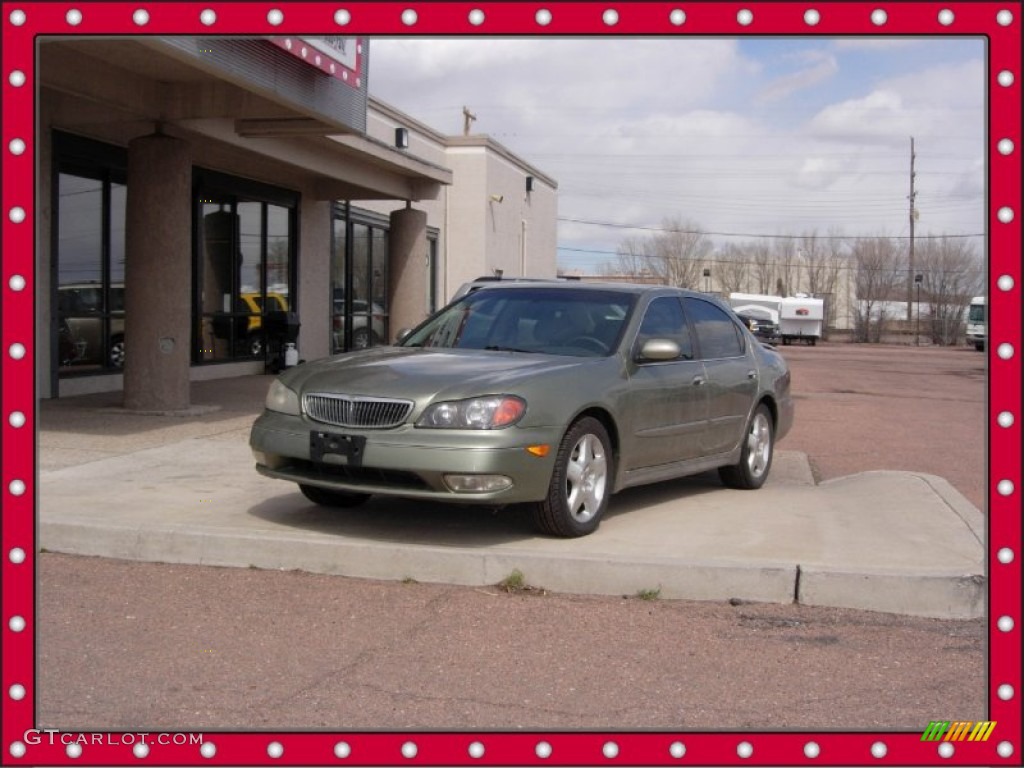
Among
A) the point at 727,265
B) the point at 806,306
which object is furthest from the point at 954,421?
the point at 727,265

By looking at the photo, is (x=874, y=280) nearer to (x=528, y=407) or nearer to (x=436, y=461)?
(x=528, y=407)

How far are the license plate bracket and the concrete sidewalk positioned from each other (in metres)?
0.46

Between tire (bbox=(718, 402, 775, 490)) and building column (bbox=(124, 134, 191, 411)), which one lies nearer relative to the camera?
tire (bbox=(718, 402, 775, 490))

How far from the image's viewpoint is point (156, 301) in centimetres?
1226

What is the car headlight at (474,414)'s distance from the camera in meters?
5.90

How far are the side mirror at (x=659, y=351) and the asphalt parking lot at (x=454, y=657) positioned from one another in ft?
5.79

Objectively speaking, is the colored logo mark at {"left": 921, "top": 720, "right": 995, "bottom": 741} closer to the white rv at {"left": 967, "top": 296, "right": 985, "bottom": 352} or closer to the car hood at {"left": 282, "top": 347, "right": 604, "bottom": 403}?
the white rv at {"left": 967, "top": 296, "right": 985, "bottom": 352}

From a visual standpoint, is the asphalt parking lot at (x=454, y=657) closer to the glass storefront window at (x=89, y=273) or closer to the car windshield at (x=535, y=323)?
the car windshield at (x=535, y=323)

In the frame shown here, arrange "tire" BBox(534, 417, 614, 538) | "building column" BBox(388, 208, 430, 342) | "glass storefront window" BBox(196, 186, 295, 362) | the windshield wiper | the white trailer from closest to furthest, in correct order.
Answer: "tire" BBox(534, 417, 614, 538)
the windshield wiper
"glass storefront window" BBox(196, 186, 295, 362)
"building column" BBox(388, 208, 430, 342)
the white trailer

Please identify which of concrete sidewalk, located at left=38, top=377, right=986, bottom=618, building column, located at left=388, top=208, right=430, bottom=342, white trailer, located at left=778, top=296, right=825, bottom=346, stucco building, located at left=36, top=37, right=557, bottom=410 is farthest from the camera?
white trailer, located at left=778, top=296, right=825, bottom=346

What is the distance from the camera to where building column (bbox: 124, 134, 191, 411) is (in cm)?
1218

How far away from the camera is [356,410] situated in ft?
20.1

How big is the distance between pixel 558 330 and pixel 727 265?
2440 inches

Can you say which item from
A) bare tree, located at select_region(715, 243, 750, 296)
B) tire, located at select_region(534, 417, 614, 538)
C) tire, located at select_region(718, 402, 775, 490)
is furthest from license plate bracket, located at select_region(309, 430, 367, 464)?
bare tree, located at select_region(715, 243, 750, 296)
